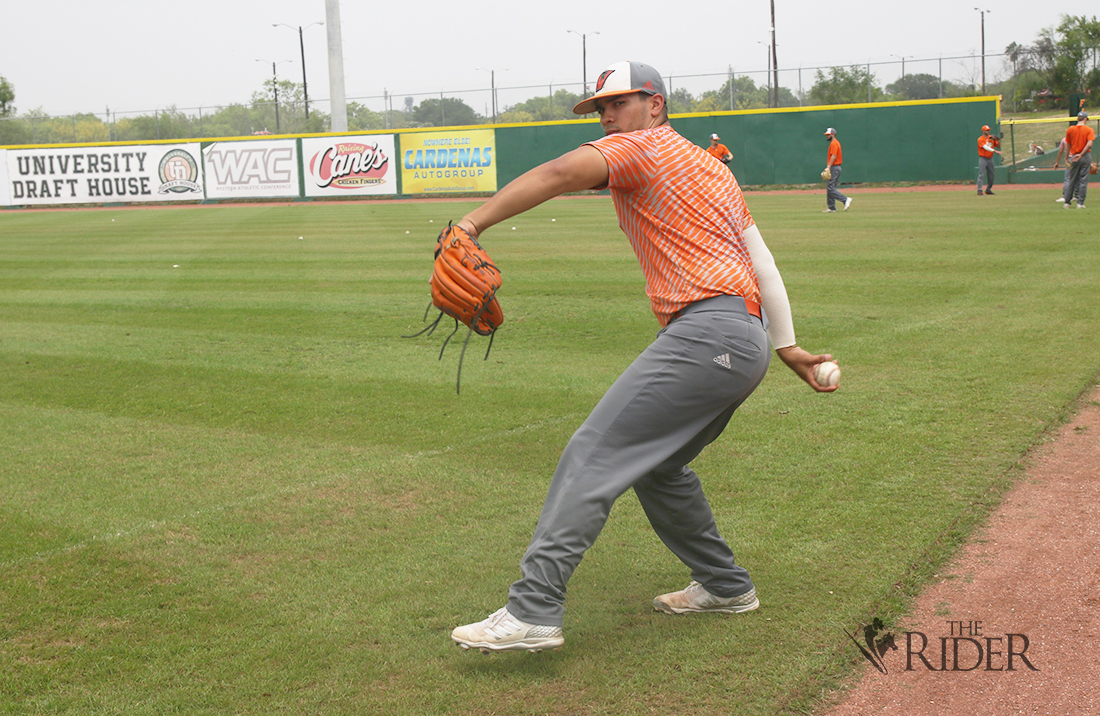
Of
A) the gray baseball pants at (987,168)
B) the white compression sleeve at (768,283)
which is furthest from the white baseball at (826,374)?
the gray baseball pants at (987,168)

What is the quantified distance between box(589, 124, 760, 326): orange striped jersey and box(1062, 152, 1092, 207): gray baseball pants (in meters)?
17.9

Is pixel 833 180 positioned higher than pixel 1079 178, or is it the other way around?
pixel 833 180

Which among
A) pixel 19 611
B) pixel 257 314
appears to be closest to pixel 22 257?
pixel 257 314

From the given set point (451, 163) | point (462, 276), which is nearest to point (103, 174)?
point (451, 163)

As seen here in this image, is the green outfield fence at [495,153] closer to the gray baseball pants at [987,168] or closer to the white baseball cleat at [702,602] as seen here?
the gray baseball pants at [987,168]

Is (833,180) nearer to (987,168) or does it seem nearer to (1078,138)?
(1078,138)

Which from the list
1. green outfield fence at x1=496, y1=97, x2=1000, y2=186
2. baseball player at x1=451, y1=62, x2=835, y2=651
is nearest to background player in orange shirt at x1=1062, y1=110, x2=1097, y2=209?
green outfield fence at x1=496, y1=97, x2=1000, y2=186

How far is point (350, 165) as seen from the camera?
1428 inches

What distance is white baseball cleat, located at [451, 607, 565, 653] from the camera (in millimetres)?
2951

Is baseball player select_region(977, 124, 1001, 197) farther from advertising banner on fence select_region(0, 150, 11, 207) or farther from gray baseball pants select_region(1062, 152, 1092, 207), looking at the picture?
advertising banner on fence select_region(0, 150, 11, 207)

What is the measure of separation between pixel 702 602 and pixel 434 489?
6.05ft

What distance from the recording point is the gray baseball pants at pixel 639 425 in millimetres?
2918

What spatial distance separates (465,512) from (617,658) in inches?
60.6

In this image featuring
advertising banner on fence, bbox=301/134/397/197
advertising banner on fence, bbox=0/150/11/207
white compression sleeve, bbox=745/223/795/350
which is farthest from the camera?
advertising banner on fence, bbox=0/150/11/207
